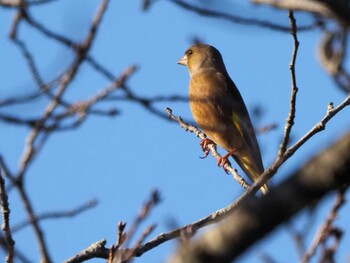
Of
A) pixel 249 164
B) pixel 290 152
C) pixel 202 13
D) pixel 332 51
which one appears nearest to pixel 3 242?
pixel 202 13

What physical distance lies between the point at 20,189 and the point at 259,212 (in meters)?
1.74

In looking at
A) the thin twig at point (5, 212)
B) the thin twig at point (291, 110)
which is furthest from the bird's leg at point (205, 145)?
the thin twig at point (5, 212)

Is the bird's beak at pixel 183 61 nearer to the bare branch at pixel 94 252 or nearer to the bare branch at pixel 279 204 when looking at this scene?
the bare branch at pixel 94 252

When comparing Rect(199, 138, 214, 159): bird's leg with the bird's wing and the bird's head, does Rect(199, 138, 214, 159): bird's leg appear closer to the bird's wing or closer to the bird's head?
the bird's wing

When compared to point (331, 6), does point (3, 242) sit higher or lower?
higher

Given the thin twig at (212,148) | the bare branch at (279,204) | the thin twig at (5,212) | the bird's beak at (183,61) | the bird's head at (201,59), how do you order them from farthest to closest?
1. the bird's beak at (183,61)
2. the bird's head at (201,59)
3. the thin twig at (212,148)
4. the thin twig at (5,212)
5. the bare branch at (279,204)

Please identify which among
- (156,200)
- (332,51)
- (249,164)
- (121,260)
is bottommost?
(121,260)

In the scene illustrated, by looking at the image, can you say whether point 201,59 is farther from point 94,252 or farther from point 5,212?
point 5,212

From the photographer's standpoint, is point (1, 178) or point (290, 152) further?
point (290, 152)

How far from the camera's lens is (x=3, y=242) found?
2.89 meters

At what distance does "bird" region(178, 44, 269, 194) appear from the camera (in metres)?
7.25

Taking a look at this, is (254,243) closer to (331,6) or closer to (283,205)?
(283,205)

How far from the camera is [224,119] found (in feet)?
25.2

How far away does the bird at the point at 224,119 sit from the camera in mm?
7246
